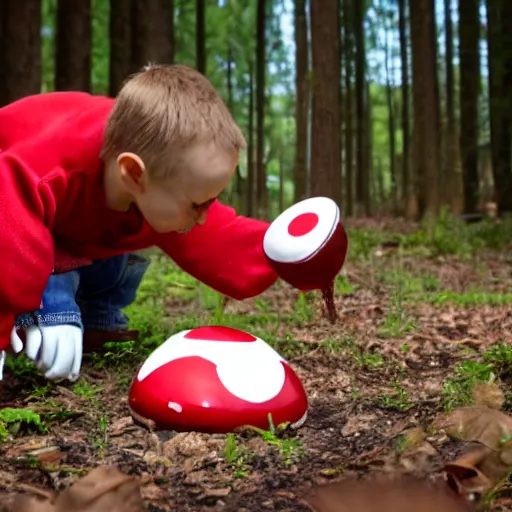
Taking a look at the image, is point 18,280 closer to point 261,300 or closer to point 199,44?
point 261,300

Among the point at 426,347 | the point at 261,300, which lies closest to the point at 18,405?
the point at 426,347

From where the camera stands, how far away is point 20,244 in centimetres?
187

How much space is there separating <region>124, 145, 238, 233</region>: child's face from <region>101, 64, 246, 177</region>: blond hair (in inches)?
1.1

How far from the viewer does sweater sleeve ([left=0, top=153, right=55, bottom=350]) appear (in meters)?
1.85

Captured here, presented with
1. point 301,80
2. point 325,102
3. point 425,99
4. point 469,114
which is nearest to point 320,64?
point 325,102

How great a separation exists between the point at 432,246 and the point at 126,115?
4356 millimetres


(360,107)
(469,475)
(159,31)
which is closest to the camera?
(469,475)

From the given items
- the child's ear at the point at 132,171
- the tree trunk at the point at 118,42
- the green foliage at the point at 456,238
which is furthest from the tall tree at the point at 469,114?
the child's ear at the point at 132,171

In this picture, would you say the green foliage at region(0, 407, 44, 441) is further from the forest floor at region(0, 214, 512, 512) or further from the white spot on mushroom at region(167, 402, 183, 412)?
the white spot on mushroom at region(167, 402, 183, 412)

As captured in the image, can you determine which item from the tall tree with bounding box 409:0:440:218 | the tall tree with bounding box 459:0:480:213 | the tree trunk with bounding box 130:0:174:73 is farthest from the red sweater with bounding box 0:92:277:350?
the tall tree with bounding box 459:0:480:213

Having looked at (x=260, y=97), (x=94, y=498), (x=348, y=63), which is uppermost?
(x=348, y=63)

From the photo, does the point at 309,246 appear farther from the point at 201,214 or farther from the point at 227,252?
the point at 227,252

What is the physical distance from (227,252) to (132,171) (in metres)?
0.62

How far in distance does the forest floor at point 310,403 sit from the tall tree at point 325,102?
8.79ft
